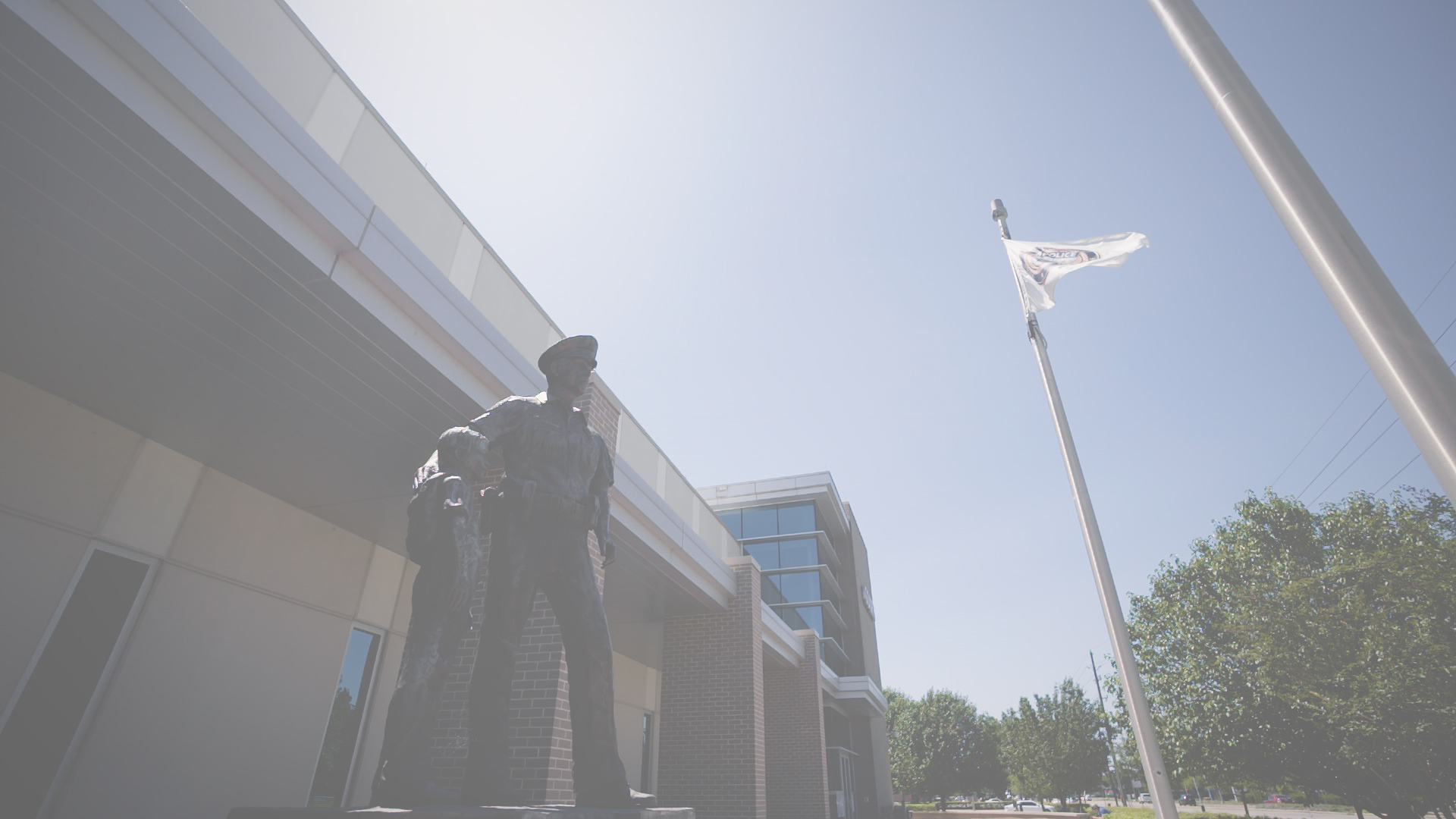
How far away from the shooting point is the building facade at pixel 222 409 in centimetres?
387

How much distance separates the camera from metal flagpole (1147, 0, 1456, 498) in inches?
108

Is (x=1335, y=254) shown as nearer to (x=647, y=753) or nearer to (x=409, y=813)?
(x=409, y=813)

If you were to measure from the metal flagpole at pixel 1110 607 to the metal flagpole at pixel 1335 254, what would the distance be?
245 inches

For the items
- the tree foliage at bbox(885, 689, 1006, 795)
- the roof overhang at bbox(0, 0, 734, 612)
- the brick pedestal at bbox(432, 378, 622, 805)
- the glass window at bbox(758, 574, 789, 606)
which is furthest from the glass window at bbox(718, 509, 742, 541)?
the tree foliage at bbox(885, 689, 1006, 795)

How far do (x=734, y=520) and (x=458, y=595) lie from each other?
24105 mm

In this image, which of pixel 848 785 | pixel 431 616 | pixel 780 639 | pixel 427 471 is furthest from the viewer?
pixel 848 785

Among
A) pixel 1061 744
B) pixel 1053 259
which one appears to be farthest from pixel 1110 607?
pixel 1061 744

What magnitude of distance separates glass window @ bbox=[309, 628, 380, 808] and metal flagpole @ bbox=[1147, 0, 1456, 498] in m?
10.0

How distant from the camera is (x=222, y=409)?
618 centimetres

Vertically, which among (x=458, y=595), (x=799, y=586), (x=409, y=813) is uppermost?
(x=799, y=586)

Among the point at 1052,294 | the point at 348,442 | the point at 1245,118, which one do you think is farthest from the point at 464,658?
the point at 1052,294

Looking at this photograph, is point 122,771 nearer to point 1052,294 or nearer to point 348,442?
point 348,442

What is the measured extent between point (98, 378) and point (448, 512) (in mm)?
4932

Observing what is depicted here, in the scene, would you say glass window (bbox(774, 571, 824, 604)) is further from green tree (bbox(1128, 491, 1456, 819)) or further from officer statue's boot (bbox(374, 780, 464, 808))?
officer statue's boot (bbox(374, 780, 464, 808))
